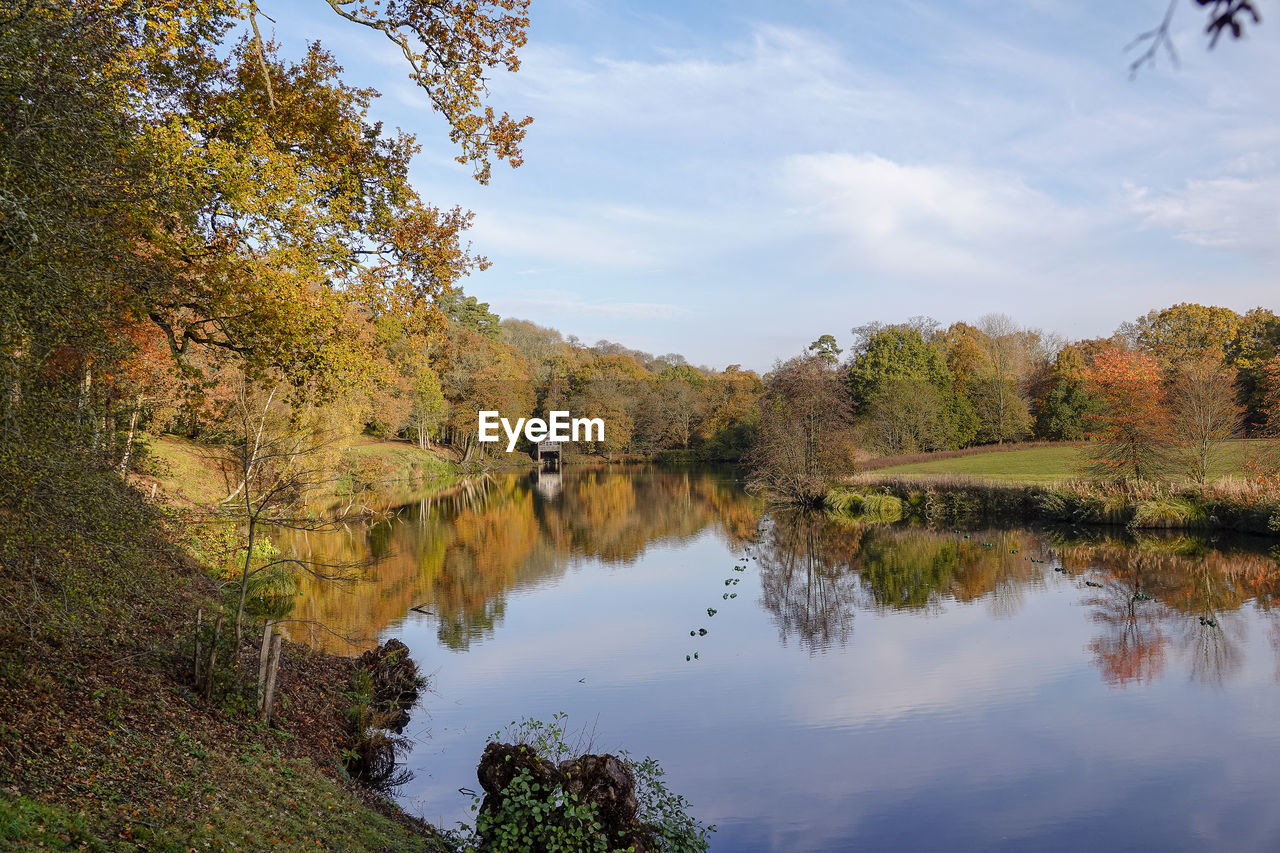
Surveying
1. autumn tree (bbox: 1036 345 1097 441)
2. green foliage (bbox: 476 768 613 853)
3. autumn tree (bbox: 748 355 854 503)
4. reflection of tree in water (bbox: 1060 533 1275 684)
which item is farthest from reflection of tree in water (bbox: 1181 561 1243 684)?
autumn tree (bbox: 1036 345 1097 441)

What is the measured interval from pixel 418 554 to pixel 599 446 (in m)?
46.9

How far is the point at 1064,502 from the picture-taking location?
82.8 ft

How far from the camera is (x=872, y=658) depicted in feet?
42.4

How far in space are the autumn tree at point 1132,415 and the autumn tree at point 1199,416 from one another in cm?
59

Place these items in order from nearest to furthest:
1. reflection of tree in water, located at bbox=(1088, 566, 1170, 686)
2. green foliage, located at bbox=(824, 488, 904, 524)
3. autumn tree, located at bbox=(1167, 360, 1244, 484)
Result: 1. reflection of tree in water, located at bbox=(1088, 566, 1170, 686)
2. autumn tree, located at bbox=(1167, 360, 1244, 484)
3. green foliage, located at bbox=(824, 488, 904, 524)

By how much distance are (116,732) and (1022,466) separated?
3483 centimetres

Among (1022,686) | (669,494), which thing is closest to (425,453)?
(669,494)

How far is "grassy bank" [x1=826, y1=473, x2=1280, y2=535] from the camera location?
2158 cm

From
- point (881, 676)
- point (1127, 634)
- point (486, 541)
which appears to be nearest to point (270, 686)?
point (881, 676)

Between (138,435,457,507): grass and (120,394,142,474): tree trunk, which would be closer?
(120,394,142,474): tree trunk

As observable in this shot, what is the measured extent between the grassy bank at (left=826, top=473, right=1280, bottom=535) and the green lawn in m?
→ 1.34

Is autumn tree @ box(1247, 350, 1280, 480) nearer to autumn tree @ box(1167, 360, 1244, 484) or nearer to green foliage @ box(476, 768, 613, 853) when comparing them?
Answer: autumn tree @ box(1167, 360, 1244, 484)

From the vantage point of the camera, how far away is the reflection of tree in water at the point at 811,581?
1502cm

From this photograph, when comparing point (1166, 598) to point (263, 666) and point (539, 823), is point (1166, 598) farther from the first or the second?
point (263, 666)
